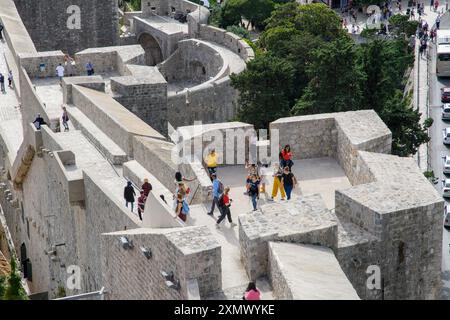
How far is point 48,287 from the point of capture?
34.4 metres

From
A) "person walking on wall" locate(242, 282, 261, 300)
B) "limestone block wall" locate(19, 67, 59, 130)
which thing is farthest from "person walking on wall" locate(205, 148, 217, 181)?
"limestone block wall" locate(19, 67, 59, 130)

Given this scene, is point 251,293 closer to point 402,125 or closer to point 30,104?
point 30,104

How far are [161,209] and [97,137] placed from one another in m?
9.83

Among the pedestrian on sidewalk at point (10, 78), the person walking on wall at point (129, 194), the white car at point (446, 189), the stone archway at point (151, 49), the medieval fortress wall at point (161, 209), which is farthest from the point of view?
the stone archway at point (151, 49)

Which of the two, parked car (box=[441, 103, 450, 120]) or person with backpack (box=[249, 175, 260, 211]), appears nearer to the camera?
person with backpack (box=[249, 175, 260, 211])

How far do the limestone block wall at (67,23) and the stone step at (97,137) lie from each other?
20.6 meters

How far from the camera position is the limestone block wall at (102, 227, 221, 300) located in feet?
70.3

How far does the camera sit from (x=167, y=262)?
21953mm

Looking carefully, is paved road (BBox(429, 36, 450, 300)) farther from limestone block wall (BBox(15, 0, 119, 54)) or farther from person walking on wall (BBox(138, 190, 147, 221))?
limestone block wall (BBox(15, 0, 119, 54))

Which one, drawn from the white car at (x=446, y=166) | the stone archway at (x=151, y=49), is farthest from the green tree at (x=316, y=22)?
the white car at (x=446, y=166)

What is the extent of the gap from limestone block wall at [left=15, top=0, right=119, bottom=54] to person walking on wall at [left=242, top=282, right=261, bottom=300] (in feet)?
127

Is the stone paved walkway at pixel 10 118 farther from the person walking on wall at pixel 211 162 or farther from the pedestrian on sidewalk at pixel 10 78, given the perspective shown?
the person walking on wall at pixel 211 162

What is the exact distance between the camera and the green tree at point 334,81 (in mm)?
40219

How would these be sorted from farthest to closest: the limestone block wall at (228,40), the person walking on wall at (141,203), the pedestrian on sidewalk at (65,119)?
the limestone block wall at (228,40)
the pedestrian on sidewalk at (65,119)
the person walking on wall at (141,203)
